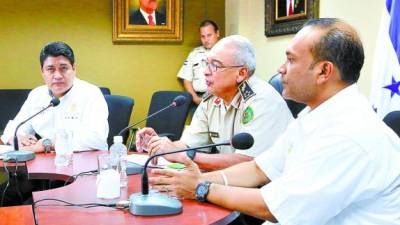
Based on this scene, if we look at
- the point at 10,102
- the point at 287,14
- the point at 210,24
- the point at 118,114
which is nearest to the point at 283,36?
the point at 287,14

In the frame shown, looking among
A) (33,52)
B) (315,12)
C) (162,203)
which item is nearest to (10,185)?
(162,203)

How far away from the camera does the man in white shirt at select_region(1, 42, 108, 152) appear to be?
2.66 metres

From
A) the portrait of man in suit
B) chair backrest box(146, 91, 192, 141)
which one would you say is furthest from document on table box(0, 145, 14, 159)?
the portrait of man in suit

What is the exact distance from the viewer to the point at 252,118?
6.98 ft

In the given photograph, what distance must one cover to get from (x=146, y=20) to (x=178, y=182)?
146 inches

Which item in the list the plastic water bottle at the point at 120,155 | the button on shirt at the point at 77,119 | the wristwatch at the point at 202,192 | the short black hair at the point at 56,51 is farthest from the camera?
the short black hair at the point at 56,51

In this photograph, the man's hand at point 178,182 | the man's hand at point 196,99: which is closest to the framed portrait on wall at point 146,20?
the man's hand at point 196,99

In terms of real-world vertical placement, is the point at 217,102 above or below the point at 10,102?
above

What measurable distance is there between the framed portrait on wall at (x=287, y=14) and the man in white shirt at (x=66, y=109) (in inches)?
67.6

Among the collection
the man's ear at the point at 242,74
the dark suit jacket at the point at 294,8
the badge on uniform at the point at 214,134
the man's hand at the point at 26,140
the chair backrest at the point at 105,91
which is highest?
the dark suit jacket at the point at 294,8

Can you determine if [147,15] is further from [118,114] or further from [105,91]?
[118,114]

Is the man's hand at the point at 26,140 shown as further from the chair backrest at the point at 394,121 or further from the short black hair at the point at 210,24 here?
the short black hair at the point at 210,24

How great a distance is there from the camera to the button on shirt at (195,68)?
4.95m

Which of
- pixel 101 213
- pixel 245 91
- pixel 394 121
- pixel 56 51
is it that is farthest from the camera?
pixel 56 51
